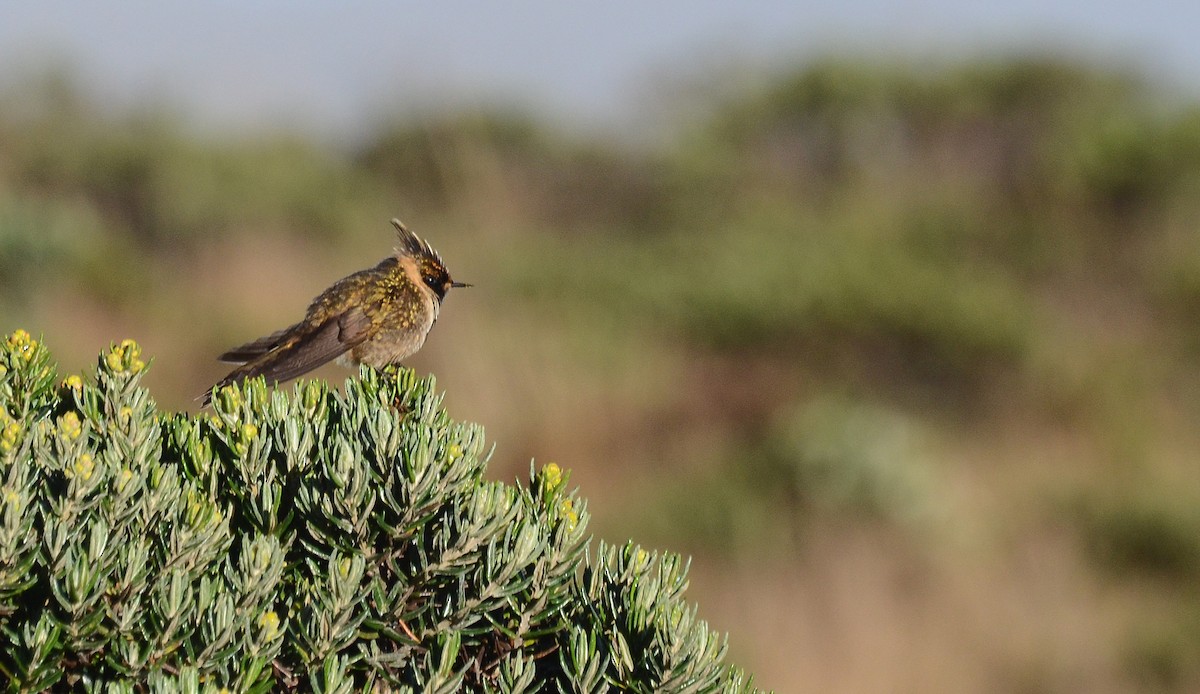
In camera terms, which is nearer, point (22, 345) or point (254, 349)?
point (22, 345)

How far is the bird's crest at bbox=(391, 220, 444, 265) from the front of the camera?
5.06 meters

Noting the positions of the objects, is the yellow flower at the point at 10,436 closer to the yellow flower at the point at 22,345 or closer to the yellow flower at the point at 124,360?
the yellow flower at the point at 124,360

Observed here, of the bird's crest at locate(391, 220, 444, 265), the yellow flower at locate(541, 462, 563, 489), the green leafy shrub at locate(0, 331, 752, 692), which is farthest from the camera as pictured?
the bird's crest at locate(391, 220, 444, 265)

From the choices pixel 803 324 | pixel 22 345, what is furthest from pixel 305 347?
pixel 803 324

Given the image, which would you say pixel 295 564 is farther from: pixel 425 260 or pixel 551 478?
pixel 425 260

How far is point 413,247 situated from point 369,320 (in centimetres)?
49

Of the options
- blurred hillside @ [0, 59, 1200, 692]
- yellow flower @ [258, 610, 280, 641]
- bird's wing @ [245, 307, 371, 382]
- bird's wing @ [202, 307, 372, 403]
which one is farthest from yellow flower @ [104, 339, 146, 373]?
blurred hillside @ [0, 59, 1200, 692]

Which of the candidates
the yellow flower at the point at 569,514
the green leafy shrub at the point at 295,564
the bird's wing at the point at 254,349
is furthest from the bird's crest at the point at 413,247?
the yellow flower at the point at 569,514

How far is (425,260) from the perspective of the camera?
507 cm

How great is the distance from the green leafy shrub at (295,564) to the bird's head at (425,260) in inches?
99.4

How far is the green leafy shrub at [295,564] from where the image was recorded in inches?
78.2

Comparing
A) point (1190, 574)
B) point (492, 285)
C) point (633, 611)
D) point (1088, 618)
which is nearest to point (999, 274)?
point (492, 285)

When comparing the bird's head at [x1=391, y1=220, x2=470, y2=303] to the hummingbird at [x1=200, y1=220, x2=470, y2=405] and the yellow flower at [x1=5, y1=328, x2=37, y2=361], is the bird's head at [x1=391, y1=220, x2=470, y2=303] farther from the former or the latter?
the yellow flower at [x1=5, y1=328, x2=37, y2=361]

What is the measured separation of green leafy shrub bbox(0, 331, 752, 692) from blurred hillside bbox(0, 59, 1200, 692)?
666 cm
